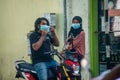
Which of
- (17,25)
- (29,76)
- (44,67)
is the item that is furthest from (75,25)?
(29,76)

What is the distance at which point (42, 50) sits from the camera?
725 cm

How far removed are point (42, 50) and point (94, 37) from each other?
1.17m

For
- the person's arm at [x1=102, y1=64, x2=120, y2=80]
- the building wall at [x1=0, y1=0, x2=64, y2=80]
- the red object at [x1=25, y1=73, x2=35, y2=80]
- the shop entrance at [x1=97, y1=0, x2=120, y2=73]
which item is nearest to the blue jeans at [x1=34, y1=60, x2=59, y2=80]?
the red object at [x1=25, y1=73, x2=35, y2=80]

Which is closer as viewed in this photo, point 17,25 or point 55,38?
point 55,38

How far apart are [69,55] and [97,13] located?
1.10 meters

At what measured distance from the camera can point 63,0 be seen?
6980 mm

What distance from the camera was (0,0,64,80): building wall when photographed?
23.4 ft

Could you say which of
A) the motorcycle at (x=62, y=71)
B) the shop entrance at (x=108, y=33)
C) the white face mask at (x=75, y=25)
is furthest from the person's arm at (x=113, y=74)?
the motorcycle at (x=62, y=71)

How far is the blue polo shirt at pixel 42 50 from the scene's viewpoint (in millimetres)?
7199

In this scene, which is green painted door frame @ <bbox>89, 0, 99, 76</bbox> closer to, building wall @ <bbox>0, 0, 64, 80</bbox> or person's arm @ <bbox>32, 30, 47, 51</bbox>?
building wall @ <bbox>0, 0, 64, 80</bbox>

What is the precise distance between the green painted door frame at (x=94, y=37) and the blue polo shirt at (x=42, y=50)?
2.93 ft

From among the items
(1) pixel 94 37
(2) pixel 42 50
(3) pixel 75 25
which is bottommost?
(2) pixel 42 50

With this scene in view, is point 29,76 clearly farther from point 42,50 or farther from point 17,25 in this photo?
point 17,25

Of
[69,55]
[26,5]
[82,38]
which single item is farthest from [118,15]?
[26,5]
